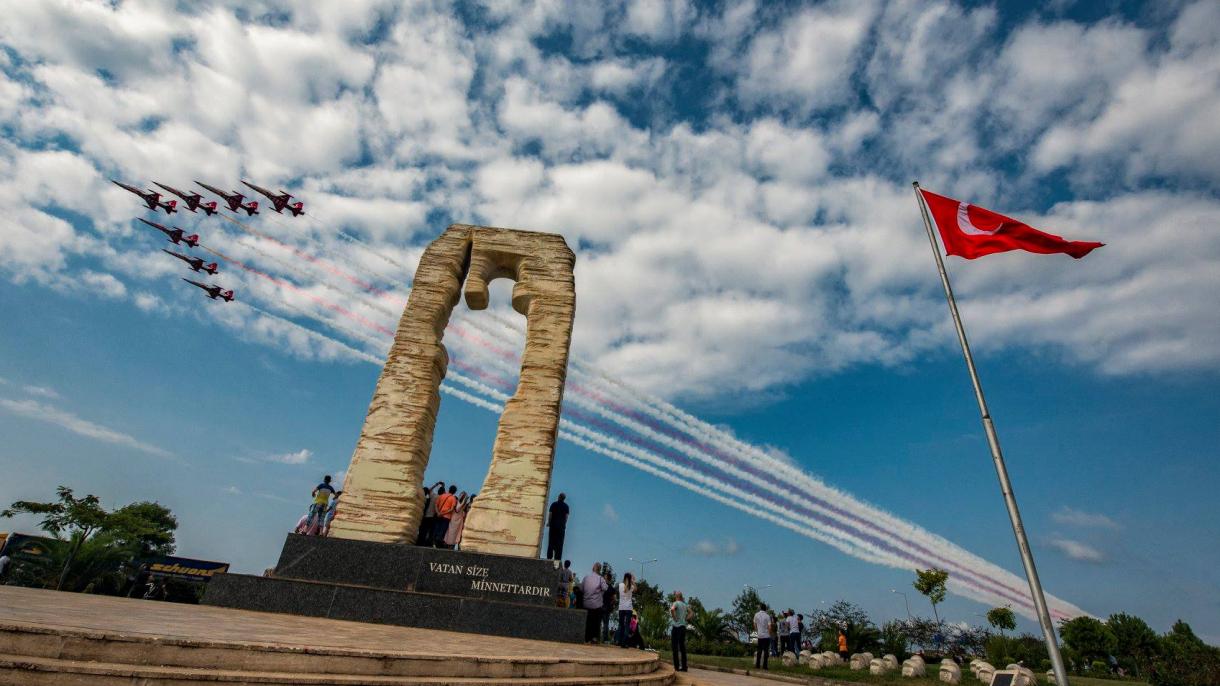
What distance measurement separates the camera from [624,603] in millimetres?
10828

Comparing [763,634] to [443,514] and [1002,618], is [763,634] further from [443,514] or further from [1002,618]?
[1002,618]

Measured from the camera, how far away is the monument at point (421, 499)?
876cm

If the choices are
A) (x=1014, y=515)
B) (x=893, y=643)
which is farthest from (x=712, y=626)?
(x=1014, y=515)

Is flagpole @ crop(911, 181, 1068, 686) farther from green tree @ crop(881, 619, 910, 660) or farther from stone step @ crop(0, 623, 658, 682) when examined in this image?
green tree @ crop(881, 619, 910, 660)

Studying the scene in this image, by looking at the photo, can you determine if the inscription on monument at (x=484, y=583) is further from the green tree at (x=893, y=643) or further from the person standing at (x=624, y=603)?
the green tree at (x=893, y=643)

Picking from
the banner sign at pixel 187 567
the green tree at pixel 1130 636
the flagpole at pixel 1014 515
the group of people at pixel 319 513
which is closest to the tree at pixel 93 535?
the banner sign at pixel 187 567

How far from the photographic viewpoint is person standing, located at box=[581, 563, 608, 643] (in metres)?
10.0

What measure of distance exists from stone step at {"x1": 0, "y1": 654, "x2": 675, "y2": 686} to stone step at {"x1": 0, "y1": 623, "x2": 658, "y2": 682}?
0.05 meters

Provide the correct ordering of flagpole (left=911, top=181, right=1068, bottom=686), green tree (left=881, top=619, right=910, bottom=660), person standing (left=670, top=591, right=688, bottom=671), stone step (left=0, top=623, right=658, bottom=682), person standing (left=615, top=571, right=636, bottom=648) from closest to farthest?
stone step (left=0, top=623, right=658, bottom=682) → flagpole (left=911, top=181, right=1068, bottom=686) → person standing (left=670, top=591, right=688, bottom=671) → person standing (left=615, top=571, right=636, bottom=648) → green tree (left=881, top=619, right=910, bottom=660)

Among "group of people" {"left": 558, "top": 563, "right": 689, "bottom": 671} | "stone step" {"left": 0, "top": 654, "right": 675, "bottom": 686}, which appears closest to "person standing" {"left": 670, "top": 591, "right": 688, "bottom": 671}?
"group of people" {"left": 558, "top": 563, "right": 689, "bottom": 671}

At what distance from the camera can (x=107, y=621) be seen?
462cm

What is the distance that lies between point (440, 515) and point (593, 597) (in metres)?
3.39

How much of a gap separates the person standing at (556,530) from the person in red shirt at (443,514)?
1.88m

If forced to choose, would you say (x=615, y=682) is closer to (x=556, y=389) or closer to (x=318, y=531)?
(x=556, y=389)
